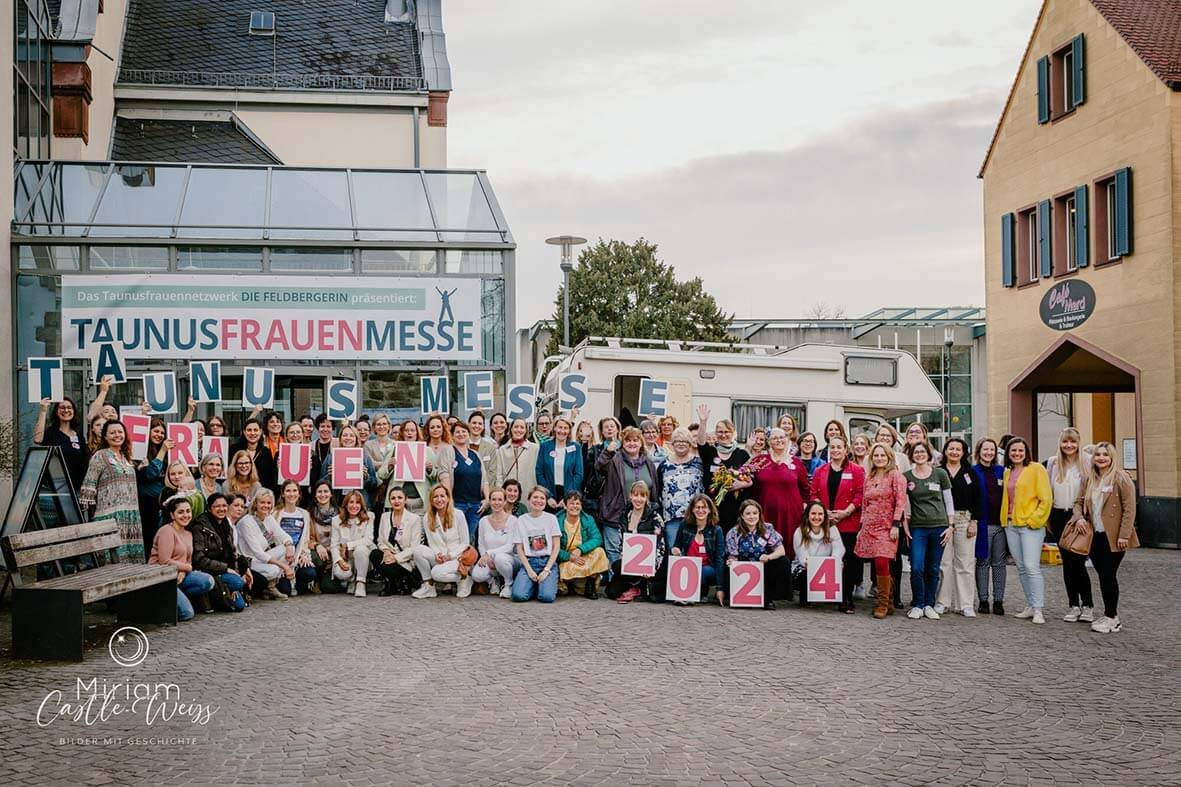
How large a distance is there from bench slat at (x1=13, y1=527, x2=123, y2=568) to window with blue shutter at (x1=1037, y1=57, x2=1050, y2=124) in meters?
20.0

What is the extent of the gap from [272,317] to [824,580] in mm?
8968

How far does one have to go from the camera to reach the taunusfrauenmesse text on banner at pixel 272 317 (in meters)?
16.0

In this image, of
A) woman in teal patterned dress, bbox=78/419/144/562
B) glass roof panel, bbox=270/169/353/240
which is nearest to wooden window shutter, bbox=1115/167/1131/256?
glass roof panel, bbox=270/169/353/240

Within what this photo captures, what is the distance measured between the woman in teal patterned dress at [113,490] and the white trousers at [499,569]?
327 cm

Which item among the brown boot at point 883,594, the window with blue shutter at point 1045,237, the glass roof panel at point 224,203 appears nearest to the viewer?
the brown boot at point 883,594

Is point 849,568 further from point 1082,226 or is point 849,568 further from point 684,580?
point 1082,226

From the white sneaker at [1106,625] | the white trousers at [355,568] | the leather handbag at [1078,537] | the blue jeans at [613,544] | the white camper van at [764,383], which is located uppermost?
the white camper van at [764,383]

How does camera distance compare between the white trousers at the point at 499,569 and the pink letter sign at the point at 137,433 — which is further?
the white trousers at the point at 499,569

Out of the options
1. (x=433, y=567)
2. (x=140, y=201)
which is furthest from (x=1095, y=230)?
(x=140, y=201)

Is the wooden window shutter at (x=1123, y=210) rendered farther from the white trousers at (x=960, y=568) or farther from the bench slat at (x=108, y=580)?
the bench slat at (x=108, y=580)

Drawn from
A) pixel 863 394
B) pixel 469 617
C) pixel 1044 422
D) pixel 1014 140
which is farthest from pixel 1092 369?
pixel 469 617

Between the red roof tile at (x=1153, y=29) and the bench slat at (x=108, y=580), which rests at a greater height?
the red roof tile at (x=1153, y=29)

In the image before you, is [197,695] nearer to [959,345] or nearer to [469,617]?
[469,617]

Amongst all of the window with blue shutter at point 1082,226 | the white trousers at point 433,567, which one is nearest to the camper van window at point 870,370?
the window with blue shutter at point 1082,226
